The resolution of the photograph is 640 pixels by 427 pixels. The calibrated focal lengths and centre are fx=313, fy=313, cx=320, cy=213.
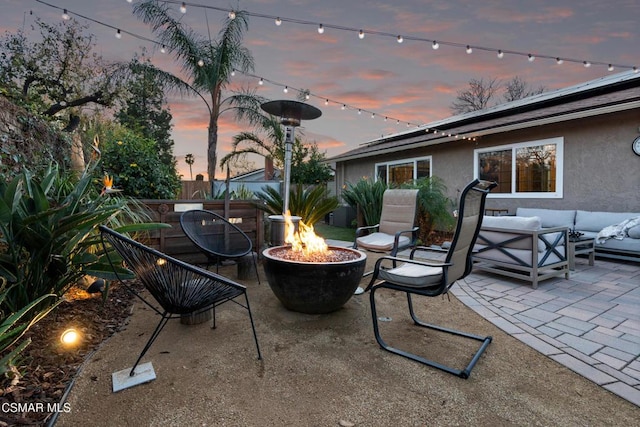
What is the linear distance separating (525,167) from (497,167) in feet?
2.11

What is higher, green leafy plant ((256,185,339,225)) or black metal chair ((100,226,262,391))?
green leafy plant ((256,185,339,225))

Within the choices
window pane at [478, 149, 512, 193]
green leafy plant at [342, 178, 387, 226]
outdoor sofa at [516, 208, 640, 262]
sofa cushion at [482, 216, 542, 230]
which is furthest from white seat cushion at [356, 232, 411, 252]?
window pane at [478, 149, 512, 193]

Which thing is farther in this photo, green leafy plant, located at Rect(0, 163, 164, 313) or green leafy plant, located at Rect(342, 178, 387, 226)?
green leafy plant, located at Rect(342, 178, 387, 226)

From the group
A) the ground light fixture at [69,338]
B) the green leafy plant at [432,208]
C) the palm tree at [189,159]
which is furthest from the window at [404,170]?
the palm tree at [189,159]

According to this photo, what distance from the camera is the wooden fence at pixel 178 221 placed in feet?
13.6

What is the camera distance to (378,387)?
182cm

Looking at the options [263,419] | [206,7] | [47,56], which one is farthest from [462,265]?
[47,56]

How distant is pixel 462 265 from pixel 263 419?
1646 millimetres

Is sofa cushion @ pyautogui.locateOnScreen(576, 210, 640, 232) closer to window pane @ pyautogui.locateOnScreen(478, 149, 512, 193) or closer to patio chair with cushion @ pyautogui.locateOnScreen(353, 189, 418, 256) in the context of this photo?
window pane @ pyautogui.locateOnScreen(478, 149, 512, 193)

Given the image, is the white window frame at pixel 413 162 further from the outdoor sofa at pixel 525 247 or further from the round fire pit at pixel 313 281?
the round fire pit at pixel 313 281

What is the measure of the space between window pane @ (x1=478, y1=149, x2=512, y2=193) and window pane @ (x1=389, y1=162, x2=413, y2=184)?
7.24 ft

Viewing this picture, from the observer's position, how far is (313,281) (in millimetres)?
2633

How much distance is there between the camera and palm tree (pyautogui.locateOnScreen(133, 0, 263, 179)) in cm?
837

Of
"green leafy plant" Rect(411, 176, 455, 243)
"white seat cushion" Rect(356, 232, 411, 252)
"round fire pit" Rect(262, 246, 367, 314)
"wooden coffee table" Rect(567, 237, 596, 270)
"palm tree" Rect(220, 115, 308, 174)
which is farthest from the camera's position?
"palm tree" Rect(220, 115, 308, 174)
